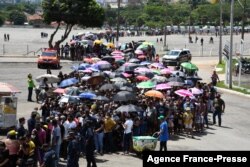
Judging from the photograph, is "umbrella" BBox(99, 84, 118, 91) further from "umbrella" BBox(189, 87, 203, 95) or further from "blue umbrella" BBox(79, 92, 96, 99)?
"umbrella" BBox(189, 87, 203, 95)

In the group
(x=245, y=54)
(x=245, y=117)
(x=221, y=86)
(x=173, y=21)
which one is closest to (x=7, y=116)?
(x=245, y=117)

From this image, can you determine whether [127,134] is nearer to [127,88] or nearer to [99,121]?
[99,121]

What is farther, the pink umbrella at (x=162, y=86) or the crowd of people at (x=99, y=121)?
the pink umbrella at (x=162, y=86)

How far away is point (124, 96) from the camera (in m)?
25.0

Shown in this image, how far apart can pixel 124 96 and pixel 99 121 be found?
14.1ft

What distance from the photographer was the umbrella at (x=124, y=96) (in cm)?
2497

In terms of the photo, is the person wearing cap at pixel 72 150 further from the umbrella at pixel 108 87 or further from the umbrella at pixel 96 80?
the umbrella at pixel 96 80

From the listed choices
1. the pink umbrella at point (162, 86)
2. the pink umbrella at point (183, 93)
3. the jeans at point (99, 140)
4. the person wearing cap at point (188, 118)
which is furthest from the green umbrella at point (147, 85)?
the jeans at point (99, 140)

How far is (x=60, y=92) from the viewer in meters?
27.1

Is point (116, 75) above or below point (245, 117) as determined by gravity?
above

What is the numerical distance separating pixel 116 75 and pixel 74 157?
51.8 feet

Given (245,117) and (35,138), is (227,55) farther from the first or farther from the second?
(35,138)

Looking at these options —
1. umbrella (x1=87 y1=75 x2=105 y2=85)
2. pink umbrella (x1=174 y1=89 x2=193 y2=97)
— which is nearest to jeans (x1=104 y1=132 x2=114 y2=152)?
pink umbrella (x1=174 y1=89 x2=193 y2=97)

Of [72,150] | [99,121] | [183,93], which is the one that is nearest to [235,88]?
[183,93]
